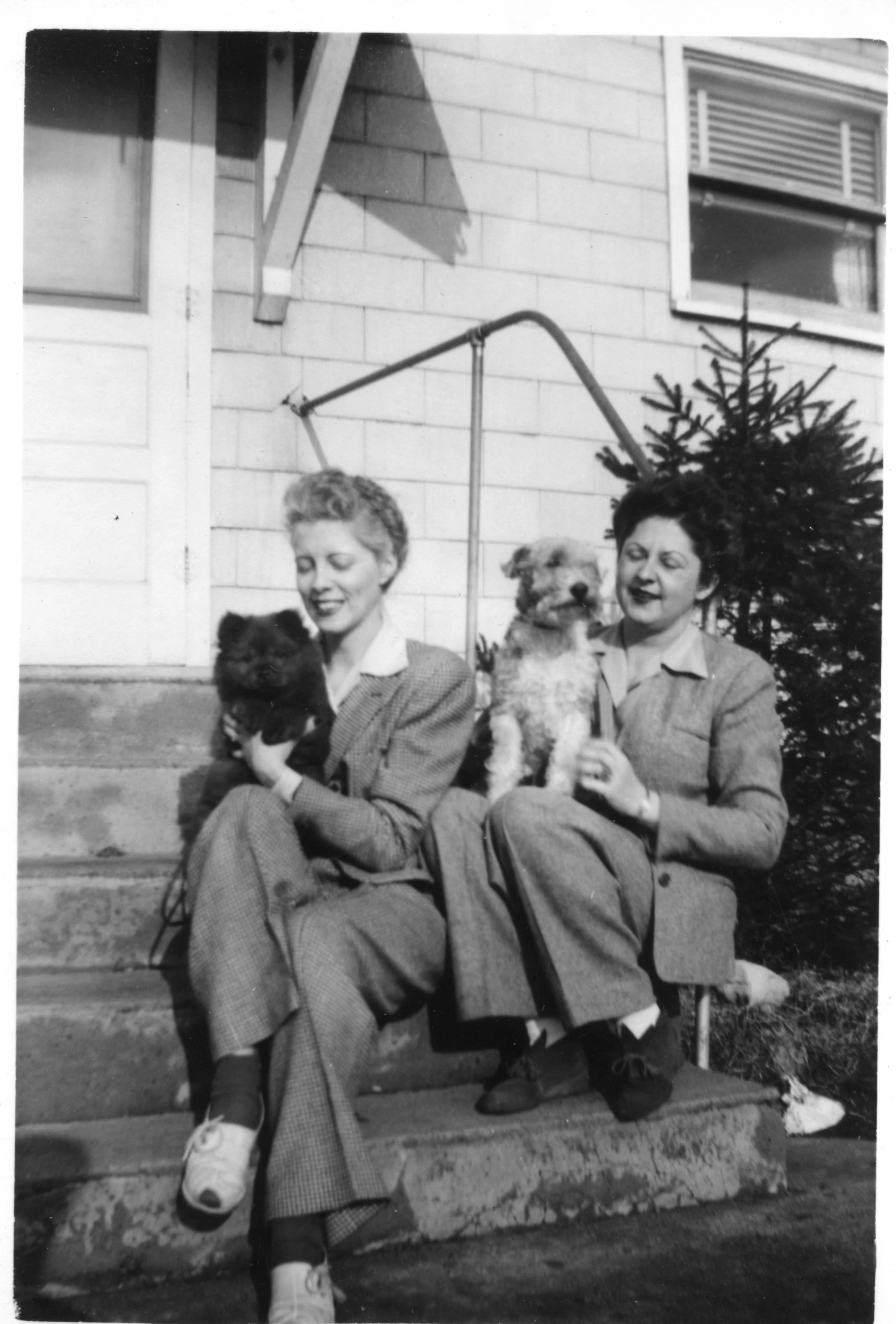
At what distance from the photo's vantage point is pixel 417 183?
456 centimetres

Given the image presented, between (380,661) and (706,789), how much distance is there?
0.85 metres

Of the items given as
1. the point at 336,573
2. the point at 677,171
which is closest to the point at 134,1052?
the point at 336,573

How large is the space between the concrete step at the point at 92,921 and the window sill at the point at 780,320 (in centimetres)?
369

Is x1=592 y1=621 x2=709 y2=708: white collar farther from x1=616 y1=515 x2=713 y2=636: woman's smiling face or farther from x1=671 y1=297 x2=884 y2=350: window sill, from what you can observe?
x1=671 y1=297 x2=884 y2=350: window sill

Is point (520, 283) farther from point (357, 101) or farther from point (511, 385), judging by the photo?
point (357, 101)

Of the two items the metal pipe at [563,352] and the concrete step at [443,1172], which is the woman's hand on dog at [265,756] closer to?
the concrete step at [443,1172]

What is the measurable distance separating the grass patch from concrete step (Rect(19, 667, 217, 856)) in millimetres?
1701

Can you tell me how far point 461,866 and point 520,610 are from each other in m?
0.93

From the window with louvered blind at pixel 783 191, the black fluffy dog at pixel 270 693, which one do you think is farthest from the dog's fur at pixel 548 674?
the window with louvered blind at pixel 783 191

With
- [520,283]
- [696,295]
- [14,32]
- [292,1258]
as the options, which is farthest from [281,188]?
[292,1258]

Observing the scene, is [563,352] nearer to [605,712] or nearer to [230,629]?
[605,712]

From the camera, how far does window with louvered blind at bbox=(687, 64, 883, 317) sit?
506 centimetres

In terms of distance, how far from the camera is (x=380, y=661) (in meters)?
2.49

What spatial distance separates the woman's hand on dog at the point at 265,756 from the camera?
230 cm
